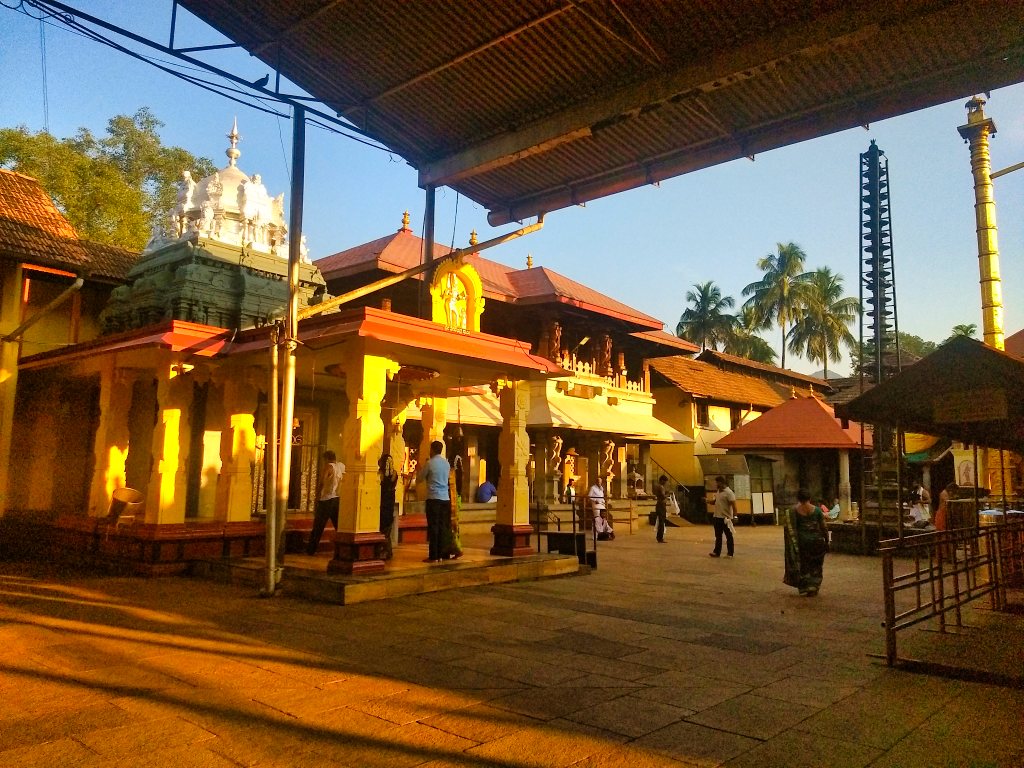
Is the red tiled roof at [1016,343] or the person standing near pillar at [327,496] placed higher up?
the red tiled roof at [1016,343]

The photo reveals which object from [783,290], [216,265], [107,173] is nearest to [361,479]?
[216,265]

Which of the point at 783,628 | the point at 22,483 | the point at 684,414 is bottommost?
the point at 783,628

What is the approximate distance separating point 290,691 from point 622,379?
20868mm

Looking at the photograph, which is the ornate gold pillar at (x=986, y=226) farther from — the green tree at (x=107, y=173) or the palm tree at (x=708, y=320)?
the palm tree at (x=708, y=320)

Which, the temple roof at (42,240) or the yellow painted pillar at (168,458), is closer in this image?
the yellow painted pillar at (168,458)

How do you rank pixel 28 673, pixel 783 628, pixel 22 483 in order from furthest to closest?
pixel 22 483 → pixel 783 628 → pixel 28 673

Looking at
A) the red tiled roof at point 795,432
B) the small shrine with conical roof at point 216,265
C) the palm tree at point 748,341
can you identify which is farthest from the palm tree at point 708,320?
the small shrine with conical roof at point 216,265

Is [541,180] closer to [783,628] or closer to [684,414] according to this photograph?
[783,628]

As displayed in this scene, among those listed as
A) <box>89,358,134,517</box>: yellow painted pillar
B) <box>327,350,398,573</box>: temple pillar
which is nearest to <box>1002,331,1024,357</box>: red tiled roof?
<box>327,350,398,573</box>: temple pillar

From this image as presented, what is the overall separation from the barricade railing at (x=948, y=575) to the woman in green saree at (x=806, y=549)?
101cm

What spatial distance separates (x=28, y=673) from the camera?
16.5 feet

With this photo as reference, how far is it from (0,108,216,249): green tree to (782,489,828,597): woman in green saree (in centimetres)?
1897

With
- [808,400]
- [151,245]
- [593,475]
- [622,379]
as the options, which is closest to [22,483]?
[151,245]

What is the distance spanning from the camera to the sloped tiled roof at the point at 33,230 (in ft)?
40.4
